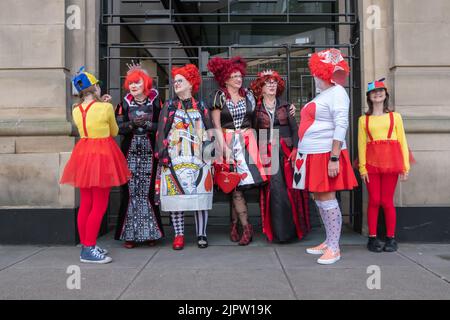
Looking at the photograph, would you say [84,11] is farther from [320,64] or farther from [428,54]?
[428,54]

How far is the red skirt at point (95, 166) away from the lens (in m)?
4.22

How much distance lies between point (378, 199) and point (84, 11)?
4.25 m

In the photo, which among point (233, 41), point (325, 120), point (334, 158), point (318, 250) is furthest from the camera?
point (233, 41)

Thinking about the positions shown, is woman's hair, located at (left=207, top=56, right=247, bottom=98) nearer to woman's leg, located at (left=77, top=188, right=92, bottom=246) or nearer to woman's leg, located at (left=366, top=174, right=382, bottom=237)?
woman's leg, located at (left=366, top=174, right=382, bottom=237)

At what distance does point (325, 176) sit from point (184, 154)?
158cm

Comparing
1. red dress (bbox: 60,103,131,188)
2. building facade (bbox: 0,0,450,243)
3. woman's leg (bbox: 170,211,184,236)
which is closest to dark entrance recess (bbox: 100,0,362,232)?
building facade (bbox: 0,0,450,243)

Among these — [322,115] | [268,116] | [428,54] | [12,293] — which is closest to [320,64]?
[322,115]

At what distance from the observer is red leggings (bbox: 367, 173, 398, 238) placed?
4680 mm

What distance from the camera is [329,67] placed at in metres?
4.29

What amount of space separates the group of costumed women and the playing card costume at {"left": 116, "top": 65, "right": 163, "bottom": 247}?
0.01 metres

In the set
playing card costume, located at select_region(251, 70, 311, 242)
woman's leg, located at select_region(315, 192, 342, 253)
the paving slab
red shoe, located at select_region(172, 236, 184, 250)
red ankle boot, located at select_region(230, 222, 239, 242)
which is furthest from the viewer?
red ankle boot, located at select_region(230, 222, 239, 242)

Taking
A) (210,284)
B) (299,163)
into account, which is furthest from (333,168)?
(210,284)

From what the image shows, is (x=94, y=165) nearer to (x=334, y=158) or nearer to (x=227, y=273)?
(x=227, y=273)

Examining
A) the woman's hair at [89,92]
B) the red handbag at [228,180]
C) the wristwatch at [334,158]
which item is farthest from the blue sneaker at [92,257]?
the wristwatch at [334,158]
